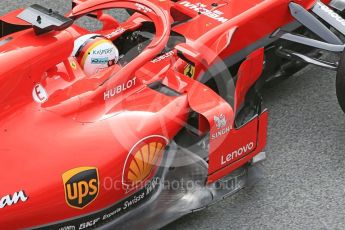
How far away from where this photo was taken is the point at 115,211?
2852 mm

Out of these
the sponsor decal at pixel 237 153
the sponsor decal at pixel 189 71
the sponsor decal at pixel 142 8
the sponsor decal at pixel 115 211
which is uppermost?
the sponsor decal at pixel 142 8

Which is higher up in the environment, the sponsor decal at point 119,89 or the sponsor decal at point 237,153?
the sponsor decal at point 119,89

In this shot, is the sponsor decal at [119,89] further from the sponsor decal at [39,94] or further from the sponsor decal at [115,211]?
the sponsor decal at [115,211]

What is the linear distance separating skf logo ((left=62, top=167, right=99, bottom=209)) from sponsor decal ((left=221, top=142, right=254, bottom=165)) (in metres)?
0.57

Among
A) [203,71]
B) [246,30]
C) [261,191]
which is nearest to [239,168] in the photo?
[261,191]

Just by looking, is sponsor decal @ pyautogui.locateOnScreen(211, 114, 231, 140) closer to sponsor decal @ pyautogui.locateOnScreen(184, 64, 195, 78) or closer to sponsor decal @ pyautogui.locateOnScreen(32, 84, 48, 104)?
sponsor decal @ pyautogui.locateOnScreen(184, 64, 195, 78)

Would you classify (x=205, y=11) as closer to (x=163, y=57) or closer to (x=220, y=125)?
(x=163, y=57)

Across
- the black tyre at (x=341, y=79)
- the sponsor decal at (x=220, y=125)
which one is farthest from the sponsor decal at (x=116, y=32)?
the black tyre at (x=341, y=79)

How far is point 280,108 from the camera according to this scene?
3832mm

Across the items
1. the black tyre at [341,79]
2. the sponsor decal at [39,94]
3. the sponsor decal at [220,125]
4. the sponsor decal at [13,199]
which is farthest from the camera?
the black tyre at [341,79]

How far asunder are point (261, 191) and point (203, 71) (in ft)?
1.93

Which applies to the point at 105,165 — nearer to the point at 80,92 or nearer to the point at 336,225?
the point at 80,92

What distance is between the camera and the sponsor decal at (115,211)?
8.86 ft

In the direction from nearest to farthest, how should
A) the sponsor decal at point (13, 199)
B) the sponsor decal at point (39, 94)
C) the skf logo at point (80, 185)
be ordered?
the sponsor decal at point (13, 199) < the skf logo at point (80, 185) < the sponsor decal at point (39, 94)
